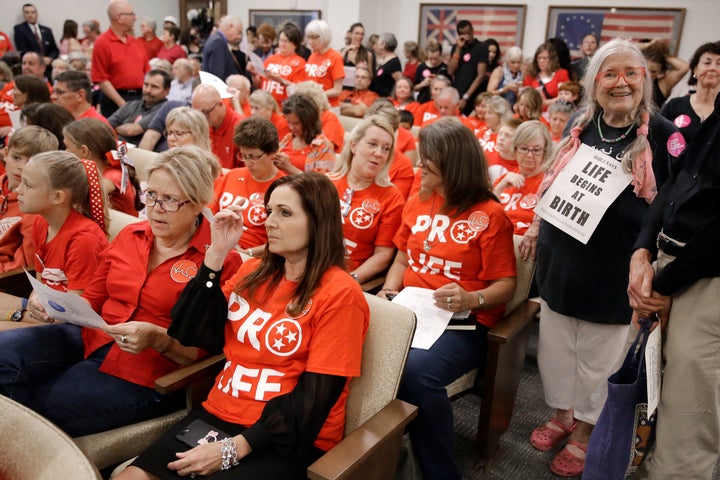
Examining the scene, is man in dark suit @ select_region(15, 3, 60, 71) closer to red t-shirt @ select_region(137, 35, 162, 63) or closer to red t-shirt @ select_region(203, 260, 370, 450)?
red t-shirt @ select_region(137, 35, 162, 63)

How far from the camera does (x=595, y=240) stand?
205 cm

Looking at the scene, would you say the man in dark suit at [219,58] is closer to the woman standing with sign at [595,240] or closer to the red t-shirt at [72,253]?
the red t-shirt at [72,253]

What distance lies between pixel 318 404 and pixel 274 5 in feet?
33.2

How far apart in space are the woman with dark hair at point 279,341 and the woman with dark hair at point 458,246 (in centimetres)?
53

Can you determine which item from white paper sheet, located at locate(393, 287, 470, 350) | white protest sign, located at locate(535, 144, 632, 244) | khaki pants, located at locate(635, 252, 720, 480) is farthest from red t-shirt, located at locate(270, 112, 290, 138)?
khaki pants, located at locate(635, 252, 720, 480)

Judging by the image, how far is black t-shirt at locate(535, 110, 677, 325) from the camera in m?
1.97

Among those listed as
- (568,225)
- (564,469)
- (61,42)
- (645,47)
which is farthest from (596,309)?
(61,42)

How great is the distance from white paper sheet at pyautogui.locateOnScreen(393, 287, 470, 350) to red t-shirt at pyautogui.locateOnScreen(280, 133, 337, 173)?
1.60 metres

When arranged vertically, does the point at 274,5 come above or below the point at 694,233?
above

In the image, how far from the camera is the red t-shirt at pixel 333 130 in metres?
4.29

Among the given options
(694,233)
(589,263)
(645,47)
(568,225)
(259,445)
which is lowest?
(259,445)

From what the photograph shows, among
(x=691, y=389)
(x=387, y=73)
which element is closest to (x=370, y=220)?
(x=691, y=389)

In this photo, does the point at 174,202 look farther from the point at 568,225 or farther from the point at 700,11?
the point at 700,11

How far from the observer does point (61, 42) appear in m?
9.95
